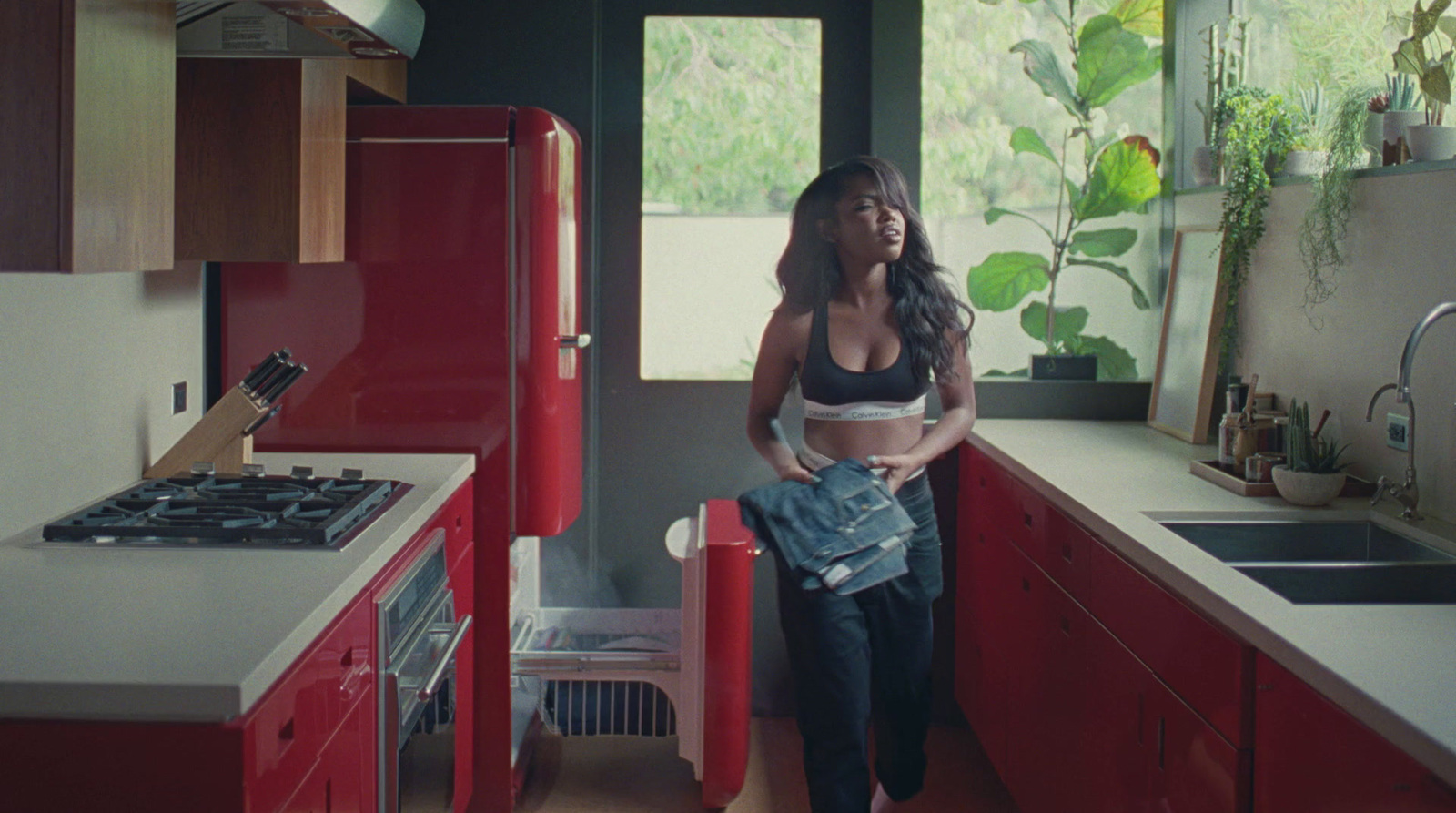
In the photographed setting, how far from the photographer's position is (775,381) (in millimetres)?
3184

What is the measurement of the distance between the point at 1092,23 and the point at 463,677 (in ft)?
8.10

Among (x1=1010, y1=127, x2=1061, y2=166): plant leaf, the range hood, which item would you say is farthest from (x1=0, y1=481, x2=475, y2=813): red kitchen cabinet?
(x1=1010, y1=127, x2=1061, y2=166): plant leaf

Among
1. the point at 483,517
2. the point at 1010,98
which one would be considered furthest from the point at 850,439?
the point at 1010,98

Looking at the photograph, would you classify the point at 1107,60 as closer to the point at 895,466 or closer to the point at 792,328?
the point at 792,328

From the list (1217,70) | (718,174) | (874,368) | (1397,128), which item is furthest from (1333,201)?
(718,174)

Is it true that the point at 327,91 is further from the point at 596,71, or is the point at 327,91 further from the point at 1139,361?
the point at 1139,361

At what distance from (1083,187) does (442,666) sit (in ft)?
8.17

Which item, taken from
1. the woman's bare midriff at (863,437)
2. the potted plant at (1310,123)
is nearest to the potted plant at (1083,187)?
the potted plant at (1310,123)

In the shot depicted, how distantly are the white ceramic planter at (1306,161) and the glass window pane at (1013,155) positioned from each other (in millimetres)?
890

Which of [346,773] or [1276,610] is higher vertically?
[1276,610]

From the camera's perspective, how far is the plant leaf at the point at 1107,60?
386cm

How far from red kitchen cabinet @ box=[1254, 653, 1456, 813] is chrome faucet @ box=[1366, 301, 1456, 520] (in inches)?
23.4

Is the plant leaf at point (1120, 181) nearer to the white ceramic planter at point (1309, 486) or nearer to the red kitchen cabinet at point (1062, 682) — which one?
the red kitchen cabinet at point (1062, 682)

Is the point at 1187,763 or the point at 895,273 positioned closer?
the point at 1187,763
